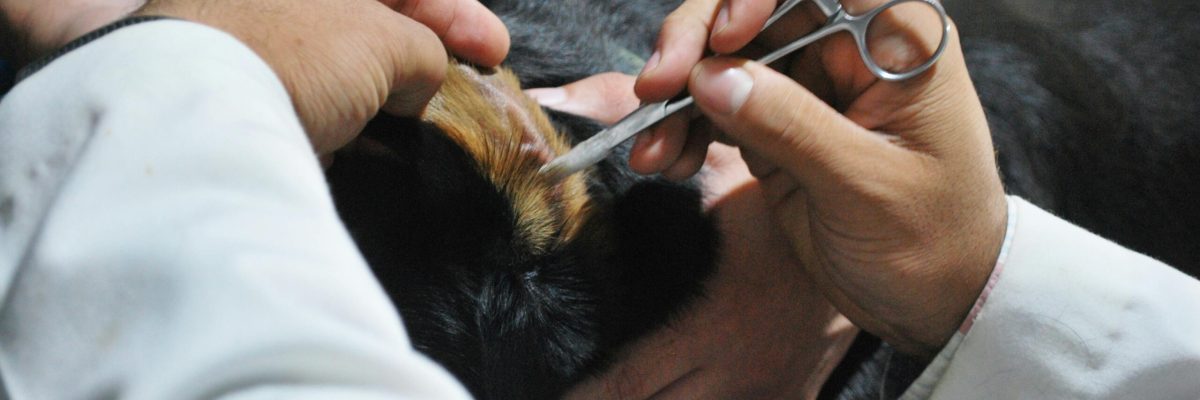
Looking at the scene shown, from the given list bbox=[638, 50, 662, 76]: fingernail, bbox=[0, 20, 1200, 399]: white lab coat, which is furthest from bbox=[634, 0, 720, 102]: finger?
bbox=[0, 20, 1200, 399]: white lab coat

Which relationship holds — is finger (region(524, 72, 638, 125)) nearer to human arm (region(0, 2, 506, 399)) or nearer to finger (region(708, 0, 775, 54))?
finger (region(708, 0, 775, 54))

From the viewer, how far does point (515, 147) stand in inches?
26.0

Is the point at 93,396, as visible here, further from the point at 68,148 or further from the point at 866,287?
the point at 866,287

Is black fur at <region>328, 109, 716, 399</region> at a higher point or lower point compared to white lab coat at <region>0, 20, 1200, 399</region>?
lower

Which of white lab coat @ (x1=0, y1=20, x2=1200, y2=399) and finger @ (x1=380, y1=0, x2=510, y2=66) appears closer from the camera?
white lab coat @ (x1=0, y1=20, x2=1200, y2=399)

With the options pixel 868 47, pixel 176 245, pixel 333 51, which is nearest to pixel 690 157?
pixel 868 47

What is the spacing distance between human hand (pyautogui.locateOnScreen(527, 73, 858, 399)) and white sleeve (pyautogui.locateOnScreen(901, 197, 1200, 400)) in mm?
117

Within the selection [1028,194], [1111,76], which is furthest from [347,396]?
[1111,76]

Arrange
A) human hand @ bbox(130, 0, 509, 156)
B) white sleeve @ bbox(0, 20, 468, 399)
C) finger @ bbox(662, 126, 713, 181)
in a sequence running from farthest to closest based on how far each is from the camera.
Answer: finger @ bbox(662, 126, 713, 181), human hand @ bbox(130, 0, 509, 156), white sleeve @ bbox(0, 20, 468, 399)

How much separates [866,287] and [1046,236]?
0.15 metres

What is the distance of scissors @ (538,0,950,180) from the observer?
0.61 metres

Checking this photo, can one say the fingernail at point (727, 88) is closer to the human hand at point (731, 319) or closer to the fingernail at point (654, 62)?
the fingernail at point (654, 62)

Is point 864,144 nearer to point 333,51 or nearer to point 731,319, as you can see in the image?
point 731,319

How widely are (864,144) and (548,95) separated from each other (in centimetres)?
25
